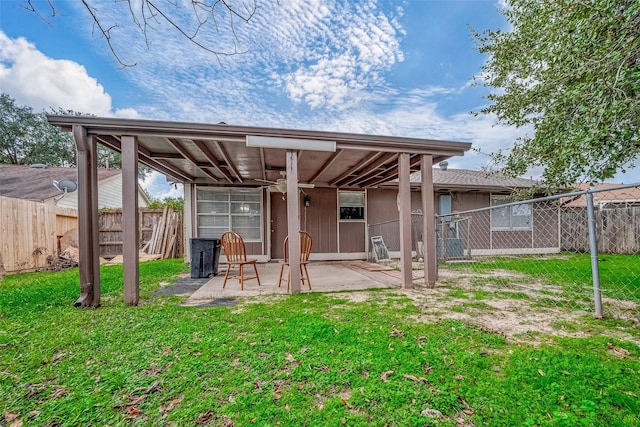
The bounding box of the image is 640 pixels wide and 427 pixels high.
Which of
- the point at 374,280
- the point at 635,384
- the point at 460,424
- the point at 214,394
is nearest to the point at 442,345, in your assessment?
the point at 460,424

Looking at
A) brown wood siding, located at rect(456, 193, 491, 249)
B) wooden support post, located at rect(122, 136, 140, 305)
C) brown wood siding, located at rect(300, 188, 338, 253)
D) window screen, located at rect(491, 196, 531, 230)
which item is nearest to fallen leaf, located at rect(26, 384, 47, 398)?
wooden support post, located at rect(122, 136, 140, 305)

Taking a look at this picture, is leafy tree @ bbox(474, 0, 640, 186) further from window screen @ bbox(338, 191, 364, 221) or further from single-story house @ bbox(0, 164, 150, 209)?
single-story house @ bbox(0, 164, 150, 209)

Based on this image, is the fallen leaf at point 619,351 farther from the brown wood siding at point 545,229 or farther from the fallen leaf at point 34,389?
the brown wood siding at point 545,229

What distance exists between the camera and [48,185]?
10.8 m

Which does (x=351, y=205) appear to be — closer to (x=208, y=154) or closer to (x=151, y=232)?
(x=208, y=154)

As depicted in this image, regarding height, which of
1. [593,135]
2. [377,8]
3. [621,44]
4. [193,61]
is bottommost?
[593,135]

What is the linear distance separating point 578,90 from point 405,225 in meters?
2.61

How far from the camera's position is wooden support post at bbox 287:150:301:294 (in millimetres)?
3998

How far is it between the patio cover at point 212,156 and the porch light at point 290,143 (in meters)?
0.01

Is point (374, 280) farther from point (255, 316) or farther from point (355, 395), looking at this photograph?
point (355, 395)

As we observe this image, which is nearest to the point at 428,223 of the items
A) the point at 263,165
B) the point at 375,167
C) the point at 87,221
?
the point at 375,167

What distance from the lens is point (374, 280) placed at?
495 centimetres

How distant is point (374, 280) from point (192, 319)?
3146 mm

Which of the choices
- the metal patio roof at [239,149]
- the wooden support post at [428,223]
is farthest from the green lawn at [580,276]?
the metal patio roof at [239,149]
